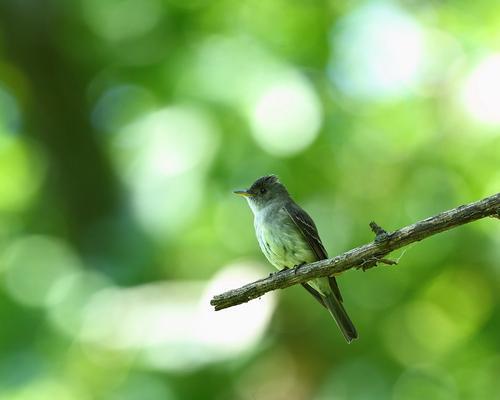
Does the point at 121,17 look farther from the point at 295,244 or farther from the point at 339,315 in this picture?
the point at 339,315

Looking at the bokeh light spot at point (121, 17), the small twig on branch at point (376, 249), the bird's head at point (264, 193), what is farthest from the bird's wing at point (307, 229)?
the bokeh light spot at point (121, 17)

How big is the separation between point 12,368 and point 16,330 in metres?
0.64

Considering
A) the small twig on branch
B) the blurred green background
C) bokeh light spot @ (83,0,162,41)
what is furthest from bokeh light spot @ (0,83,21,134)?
the small twig on branch

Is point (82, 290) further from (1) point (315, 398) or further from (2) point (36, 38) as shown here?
(2) point (36, 38)

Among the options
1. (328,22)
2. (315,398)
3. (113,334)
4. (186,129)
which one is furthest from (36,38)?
(315,398)

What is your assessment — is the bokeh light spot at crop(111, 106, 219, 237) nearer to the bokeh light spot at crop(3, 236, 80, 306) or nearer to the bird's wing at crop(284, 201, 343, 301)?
the bokeh light spot at crop(3, 236, 80, 306)

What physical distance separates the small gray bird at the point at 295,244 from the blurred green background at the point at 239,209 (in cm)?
120

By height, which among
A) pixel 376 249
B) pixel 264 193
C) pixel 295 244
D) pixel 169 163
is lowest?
pixel 376 249

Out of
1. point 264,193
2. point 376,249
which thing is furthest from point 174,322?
point 376,249

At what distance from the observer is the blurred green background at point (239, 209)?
757 cm

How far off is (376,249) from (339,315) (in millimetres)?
2300

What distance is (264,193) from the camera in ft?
22.7

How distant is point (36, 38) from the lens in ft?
34.6

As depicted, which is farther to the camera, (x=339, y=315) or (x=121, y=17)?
(x=121, y=17)
